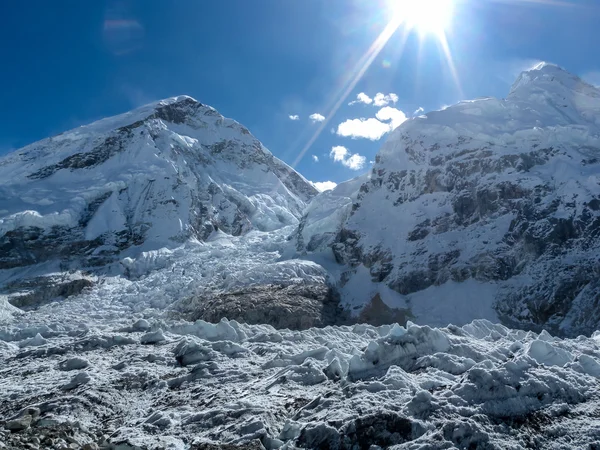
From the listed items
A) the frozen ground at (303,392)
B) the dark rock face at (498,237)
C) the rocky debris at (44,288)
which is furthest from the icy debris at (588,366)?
the rocky debris at (44,288)

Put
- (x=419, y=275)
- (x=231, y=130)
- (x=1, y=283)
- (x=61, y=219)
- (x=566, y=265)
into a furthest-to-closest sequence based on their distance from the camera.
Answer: (x=231, y=130), (x=61, y=219), (x=1, y=283), (x=419, y=275), (x=566, y=265)

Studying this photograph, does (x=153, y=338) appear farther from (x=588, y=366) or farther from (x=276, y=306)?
(x=276, y=306)

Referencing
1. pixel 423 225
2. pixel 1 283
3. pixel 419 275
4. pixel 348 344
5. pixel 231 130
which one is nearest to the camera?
pixel 348 344

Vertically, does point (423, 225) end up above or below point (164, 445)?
above

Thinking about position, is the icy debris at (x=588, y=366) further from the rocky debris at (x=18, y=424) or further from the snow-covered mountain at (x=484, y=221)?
the snow-covered mountain at (x=484, y=221)

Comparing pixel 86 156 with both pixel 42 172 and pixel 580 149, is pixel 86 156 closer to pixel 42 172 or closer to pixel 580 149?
pixel 42 172

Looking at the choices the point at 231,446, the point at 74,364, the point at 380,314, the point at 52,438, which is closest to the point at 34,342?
the point at 74,364

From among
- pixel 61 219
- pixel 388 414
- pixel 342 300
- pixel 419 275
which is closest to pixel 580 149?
pixel 419 275
